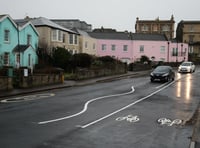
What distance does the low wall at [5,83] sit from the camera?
24344 millimetres

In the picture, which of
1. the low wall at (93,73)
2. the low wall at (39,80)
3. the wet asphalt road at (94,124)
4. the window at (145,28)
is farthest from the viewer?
the window at (145,28)

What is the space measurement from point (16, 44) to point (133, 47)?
43803 mm

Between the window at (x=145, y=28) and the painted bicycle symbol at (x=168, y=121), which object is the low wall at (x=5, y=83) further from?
the window at (x=145, y=28)

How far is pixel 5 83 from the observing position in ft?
81.0

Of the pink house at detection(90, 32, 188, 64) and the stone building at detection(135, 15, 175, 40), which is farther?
the stone building at detection(135, 15, 175, 40)

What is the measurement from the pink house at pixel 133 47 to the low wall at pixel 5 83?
57025 mm

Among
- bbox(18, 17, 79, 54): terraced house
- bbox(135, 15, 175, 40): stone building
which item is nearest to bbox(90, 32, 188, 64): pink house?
bbox(18, 17, 79, 54): terraced house

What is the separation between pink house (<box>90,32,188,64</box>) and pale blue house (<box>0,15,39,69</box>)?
1432 inches

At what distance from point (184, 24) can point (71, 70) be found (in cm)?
7636

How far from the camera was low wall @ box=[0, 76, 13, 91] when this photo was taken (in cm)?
2434

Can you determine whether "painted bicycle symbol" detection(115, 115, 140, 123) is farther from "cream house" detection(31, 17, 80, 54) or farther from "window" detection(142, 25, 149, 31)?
"window" detection(142, 25, 149, 31)

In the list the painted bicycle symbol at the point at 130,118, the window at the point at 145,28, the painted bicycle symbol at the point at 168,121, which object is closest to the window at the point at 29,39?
the painted bicycle symbol at the point at 130,118

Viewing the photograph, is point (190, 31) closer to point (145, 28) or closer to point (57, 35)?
point (145, 28)

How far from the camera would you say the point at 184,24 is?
4409 inches
